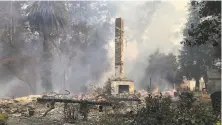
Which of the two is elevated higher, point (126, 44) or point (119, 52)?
point (126, 44)

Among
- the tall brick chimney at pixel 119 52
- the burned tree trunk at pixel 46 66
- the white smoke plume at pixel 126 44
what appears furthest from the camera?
the white smoke plume at pixel 126 44

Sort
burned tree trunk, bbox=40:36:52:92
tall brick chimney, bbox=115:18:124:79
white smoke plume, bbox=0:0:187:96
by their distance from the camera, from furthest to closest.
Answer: white smoke plume, bbox=0:0:187:96, burned tree trunk, bbox=40:36:52:92, tall brick chimney, bbox=115:18:124:79

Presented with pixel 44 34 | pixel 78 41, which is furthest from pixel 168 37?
pixel 44 34

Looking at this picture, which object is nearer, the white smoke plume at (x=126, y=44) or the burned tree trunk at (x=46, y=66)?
the burned tree trunk at (x=46, y=66)

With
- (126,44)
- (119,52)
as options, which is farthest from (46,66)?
(119,52)

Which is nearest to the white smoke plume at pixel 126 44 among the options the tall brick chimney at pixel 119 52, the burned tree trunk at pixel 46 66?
the burned tree trunk at pixel 46 66

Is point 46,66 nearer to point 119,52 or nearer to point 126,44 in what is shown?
point 126,44

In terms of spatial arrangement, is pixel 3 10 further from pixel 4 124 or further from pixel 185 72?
pixel 4 124

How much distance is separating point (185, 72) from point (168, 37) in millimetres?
7820

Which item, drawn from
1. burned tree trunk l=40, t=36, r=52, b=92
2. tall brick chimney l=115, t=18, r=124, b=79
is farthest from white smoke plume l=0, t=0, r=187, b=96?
tall brick chimney l=115, t=18, r=124, b=79

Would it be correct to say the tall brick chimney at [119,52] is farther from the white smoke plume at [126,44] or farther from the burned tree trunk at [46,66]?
the burned tree trunk at [46,66]

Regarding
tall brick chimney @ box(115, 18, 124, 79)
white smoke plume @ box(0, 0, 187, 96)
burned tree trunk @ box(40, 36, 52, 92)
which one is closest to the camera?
tall brick chimney @ box(115, 18, 124, 79)

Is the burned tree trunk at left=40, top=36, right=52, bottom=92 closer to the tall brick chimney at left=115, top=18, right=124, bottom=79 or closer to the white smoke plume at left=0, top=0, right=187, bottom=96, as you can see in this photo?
the white smoke plume at left=0, top=0, right=187, bottom=96

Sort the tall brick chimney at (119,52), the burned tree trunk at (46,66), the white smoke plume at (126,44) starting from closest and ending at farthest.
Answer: the tall brick chimney at (119,52) → the burned tree trunk at (46,66) → the white smoke plume at (126,44)
